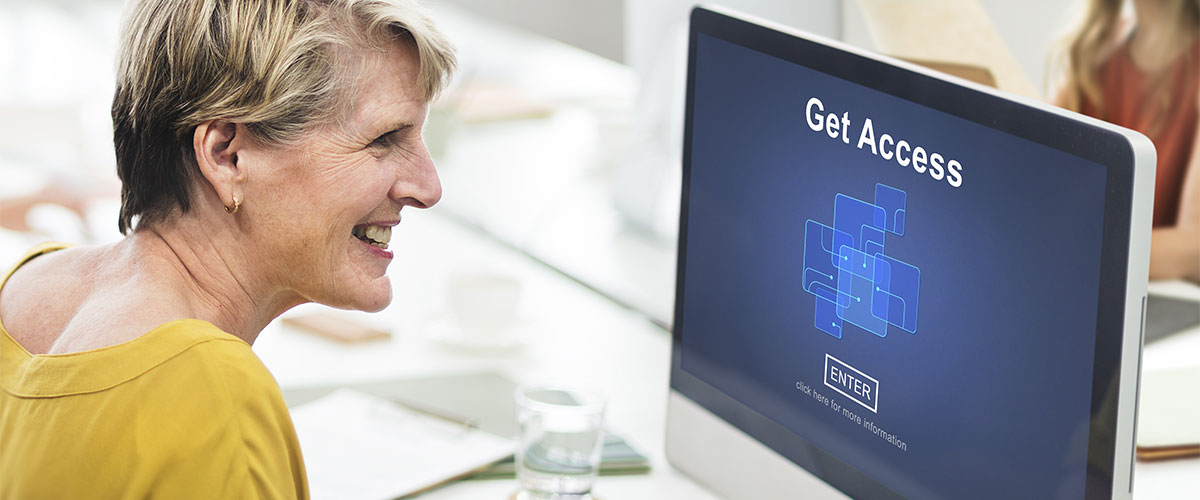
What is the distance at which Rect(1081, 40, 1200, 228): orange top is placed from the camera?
2.37m

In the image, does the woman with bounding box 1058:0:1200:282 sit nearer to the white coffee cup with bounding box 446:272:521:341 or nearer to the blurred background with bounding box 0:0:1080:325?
the blurred background with bounding box 0:0:1080:325

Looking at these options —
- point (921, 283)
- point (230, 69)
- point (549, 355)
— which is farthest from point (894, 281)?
point (549, 355)

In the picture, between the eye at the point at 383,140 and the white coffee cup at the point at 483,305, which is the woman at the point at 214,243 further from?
the white coffee cup at the point at 483,305

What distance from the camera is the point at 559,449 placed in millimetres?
1385

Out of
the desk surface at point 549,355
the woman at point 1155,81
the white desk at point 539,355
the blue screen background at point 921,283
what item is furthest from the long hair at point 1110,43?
the blue screen background at point 921,283

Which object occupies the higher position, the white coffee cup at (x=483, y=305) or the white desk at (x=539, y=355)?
the white coffee cup at (x=483, y=305)

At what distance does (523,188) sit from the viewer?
8.04 ft

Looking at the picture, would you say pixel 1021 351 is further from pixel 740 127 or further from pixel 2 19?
pixel 2 19

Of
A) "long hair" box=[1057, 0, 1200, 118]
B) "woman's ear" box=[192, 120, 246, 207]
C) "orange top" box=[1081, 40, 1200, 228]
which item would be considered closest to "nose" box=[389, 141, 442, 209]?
"woman's ear" box=[192, 120, 246, 207]

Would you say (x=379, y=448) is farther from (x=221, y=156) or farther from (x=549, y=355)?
(x=221, y=156)

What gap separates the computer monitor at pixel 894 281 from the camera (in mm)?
918

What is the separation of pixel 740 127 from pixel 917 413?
1.08ft

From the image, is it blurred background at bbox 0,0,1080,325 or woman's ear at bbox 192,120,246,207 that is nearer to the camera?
woman's ear at bbox 192,120,246,207

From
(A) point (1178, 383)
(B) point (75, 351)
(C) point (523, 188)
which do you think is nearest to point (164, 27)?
(B) point (75, 351)
